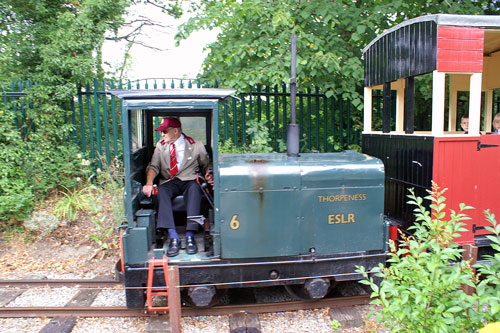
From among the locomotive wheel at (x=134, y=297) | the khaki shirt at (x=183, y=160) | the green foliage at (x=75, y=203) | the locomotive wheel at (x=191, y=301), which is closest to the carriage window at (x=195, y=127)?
the khaki shirt at (x=183, y=160)

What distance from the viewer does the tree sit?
667 centimetres

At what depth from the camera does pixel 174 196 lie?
16.0ft

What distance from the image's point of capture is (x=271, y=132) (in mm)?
8648

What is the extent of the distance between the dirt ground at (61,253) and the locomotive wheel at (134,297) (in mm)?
1644

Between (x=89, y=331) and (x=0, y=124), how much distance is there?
16.5 feet

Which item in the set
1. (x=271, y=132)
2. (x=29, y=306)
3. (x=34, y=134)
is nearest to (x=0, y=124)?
(x=34, y=134)

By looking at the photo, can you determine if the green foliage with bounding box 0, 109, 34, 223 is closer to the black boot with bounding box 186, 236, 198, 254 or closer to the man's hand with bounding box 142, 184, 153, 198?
the man's hand with bounding box 142, 184, 153, 198

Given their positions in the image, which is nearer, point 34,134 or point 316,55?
point 316,55

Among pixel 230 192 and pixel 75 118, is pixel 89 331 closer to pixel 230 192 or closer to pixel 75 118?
pixel 230 192

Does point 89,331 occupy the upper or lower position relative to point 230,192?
lower

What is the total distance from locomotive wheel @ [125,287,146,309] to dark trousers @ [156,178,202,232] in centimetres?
77

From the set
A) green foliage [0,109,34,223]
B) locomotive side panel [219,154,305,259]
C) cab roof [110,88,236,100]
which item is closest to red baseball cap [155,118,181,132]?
cab roof [110,88,236,100]

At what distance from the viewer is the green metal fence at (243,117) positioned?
25.7ft

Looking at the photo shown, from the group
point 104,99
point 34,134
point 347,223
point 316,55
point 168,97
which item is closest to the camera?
point 168,97
